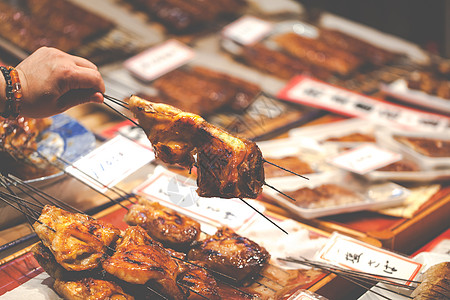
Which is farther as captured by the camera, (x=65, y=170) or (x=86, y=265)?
(x=65, y=170)

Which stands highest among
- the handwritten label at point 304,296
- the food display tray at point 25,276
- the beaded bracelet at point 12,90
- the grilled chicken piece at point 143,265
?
the beaded bracelet at point 12,90

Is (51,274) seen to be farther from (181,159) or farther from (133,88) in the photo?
(133,88)

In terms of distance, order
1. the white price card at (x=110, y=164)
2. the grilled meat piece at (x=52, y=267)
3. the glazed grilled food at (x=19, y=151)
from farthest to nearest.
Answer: the glazed grilled food at (x=19, y=151) → the white price card at (x=110, y=164) → the grilled meat piece at (x=52, y=267)

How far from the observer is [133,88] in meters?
5.61

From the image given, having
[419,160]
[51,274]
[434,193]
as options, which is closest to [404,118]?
[419,160]

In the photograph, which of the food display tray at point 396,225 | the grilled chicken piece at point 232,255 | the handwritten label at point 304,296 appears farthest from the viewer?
the food display tray at point 396,225

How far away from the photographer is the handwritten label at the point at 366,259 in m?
3.17

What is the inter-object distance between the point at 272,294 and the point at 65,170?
1.60 metres

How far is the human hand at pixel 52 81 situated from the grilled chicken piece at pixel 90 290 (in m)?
1.01

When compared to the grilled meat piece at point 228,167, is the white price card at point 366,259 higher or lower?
lower

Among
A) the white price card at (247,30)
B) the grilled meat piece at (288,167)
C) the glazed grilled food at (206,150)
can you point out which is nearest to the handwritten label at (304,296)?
the glazed grilled food at (206,150)

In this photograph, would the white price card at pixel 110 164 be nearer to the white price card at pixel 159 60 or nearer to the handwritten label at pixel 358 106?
the white price card at pixel 159 60

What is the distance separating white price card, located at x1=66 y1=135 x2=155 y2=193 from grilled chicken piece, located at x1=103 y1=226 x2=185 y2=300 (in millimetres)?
536

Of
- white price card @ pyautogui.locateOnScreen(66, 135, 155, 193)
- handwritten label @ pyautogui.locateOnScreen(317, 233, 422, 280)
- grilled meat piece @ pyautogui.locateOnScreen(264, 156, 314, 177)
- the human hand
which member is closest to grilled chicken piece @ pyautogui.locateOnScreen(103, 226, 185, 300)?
white price card @ pyautogui.locateOnScreen(66, 135, 155, 193)
